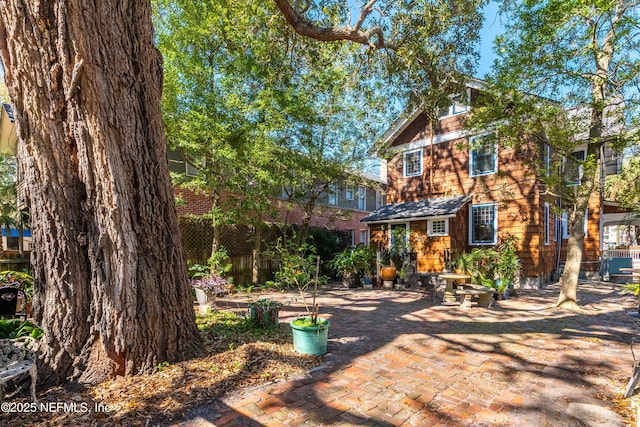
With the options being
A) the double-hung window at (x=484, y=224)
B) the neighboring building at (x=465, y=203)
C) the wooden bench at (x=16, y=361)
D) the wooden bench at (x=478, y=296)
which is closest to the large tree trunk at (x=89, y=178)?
the wooden bench at (x=16, y=361)

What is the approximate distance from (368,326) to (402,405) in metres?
2.95

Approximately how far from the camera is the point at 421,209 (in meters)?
13.0

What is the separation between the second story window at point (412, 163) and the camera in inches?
566

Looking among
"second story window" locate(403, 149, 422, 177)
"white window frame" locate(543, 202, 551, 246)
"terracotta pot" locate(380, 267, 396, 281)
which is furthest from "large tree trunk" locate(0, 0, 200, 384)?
"white window frame" locate(543, 202, 551, 246)

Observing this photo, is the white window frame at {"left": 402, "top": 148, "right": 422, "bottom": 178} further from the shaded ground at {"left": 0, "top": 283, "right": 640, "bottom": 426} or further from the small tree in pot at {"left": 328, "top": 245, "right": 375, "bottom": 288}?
the shaded ground at {"left": 0, "top": 283, "right": 640, "bottom": 426}

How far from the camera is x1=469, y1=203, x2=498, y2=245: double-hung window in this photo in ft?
39.8

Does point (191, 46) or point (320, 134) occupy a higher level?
point (191, 46)

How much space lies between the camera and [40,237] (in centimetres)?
358

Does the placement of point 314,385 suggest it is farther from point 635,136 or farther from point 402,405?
point 635,136

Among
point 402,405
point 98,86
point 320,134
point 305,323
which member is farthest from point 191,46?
point 402,405


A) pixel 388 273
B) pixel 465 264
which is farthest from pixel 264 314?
pixel 465 264

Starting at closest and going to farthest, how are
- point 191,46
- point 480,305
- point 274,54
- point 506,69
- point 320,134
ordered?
point 274,54
point 506,69
point 480,305
point 191,46
point 320,134

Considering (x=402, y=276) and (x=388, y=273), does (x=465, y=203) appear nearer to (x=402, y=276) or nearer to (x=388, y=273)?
(x=402, y=276)

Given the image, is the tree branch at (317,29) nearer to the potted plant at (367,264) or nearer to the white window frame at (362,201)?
the potted plant at (367,264)
